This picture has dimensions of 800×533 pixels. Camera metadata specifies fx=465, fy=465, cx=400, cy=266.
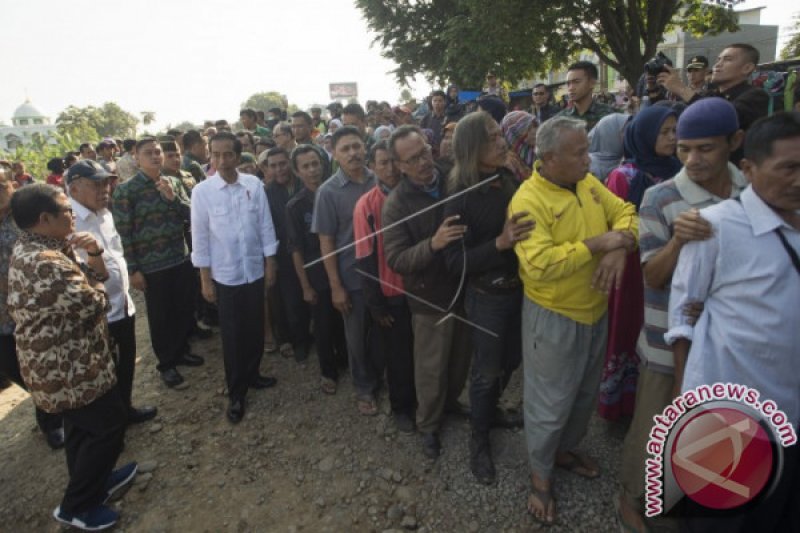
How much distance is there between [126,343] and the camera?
362 centimetres

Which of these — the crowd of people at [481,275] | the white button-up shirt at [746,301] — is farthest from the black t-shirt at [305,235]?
the white button-up shirt at [746,301]

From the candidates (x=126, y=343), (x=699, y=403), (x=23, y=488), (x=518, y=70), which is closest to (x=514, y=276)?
(x=699, y=403)

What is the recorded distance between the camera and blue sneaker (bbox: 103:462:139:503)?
3.02 m

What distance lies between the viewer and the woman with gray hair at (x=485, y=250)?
2430 millimetres

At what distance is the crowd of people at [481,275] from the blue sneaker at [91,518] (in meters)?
0.01

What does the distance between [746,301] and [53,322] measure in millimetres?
3218

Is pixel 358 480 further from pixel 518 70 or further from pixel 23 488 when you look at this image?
pixel 518 70

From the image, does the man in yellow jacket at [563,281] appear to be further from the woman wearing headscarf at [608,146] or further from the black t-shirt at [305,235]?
the black t-shirt at [305,235]

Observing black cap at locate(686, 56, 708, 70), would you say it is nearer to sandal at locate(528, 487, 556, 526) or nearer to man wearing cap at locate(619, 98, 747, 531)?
man wearing cap at locate(619, 98, 747, 531)

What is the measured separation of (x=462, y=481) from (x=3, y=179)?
3.82m

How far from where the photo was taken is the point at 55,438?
11.8ft

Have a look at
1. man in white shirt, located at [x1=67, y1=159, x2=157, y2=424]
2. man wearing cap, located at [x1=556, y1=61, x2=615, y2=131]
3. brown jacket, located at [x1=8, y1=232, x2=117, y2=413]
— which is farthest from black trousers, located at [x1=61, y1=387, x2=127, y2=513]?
man wearing cap, located at [x1=556, y1=61, x2=615, y2=131]

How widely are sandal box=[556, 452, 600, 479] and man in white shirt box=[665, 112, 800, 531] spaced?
3.43ft

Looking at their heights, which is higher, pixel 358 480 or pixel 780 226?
pixel 780 226
